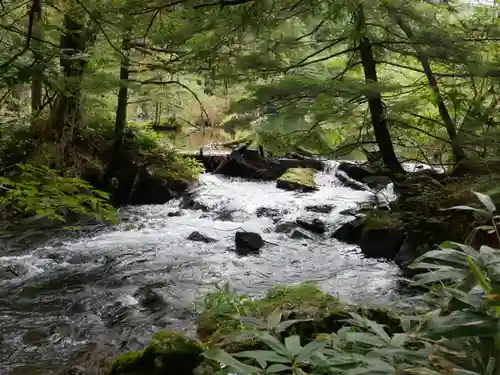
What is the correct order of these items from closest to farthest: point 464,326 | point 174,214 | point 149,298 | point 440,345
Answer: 1. point 464,326
2. point 440,345
3. point 149,298
4. point 174,214

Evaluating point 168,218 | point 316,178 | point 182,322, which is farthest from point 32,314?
point 316,178

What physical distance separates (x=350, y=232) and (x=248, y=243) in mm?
1734

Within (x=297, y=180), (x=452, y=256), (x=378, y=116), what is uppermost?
(x=378, y=116)

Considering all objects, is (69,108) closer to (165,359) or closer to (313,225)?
(313,225)

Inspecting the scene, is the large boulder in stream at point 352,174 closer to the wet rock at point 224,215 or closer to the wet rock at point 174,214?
the wet rock at point 224,215

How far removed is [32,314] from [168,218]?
4229 millimetres

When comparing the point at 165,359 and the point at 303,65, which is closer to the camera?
the point at 165,359

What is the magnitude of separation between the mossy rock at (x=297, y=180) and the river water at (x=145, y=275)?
1.26 meters

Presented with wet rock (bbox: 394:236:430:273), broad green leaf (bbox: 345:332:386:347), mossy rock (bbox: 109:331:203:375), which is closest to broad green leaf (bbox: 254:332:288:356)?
broad green leaf (bbox: 345:332:386:347)

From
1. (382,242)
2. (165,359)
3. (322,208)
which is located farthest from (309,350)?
(322,208)

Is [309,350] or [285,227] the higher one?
[309,350]

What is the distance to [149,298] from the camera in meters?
4.86

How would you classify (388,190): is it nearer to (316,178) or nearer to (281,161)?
(316,178)

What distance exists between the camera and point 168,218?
8609 millimetres
